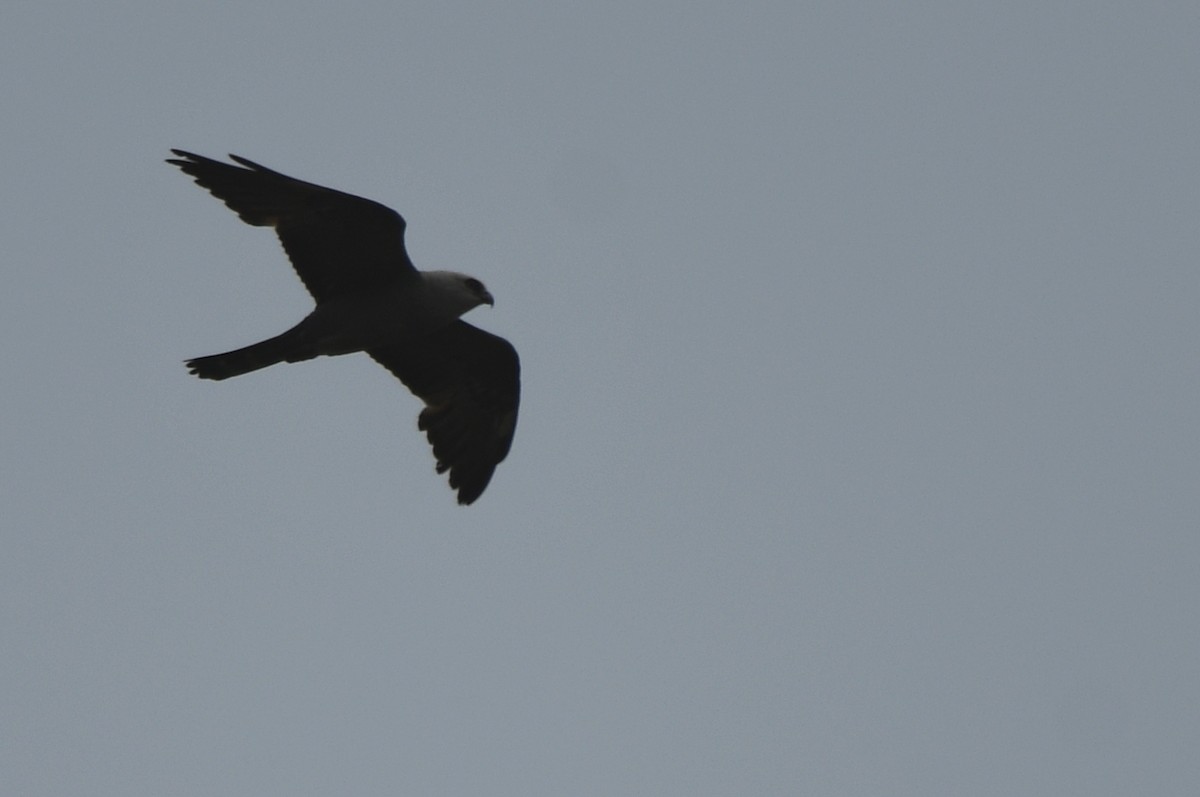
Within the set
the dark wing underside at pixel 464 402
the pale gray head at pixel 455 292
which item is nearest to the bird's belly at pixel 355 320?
the pale gray head at pixel 455 292

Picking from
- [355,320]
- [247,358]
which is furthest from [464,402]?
[247,358]

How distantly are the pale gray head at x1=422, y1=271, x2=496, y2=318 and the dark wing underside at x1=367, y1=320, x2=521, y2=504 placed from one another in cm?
110

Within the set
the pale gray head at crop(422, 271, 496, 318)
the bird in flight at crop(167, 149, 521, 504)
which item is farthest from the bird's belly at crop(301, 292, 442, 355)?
the pale gray head at crop(422, 271, 496, 318)

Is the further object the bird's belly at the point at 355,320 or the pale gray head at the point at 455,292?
the pale gray head at the point at 455,292

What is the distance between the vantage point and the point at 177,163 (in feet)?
37.4

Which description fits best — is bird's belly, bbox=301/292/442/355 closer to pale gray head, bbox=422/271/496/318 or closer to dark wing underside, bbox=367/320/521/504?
pale gray head, bbox=422/271/496/318

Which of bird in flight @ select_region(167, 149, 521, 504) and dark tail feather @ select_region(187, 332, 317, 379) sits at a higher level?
bird in flight @ select_region(167, 149, 521, 504)

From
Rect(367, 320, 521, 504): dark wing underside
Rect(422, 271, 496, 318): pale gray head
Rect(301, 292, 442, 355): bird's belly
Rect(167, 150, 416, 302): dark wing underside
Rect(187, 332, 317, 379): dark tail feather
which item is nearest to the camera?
Rect(167, 150, 416, 302): dark wing underside

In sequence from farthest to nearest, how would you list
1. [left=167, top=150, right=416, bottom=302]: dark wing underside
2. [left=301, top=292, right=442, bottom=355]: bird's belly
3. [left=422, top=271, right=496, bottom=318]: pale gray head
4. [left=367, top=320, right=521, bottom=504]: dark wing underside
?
[left=367, top=320, right=521, bottom=504]: dark wing underside
[left=422, top=271, right=496, bottom=318]: pale gray head
[left=301, top=292, right=442, bottom=355]: bird's belly
[left=167, top=150, right=416, bottom=302]: dark wing underside

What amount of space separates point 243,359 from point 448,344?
1.99 meters

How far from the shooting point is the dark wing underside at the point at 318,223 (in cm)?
1152

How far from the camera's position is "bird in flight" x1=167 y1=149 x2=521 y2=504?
11.6 m

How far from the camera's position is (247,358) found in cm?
1194

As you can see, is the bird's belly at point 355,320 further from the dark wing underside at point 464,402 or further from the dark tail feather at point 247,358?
the dark wing underside at point 464,402
